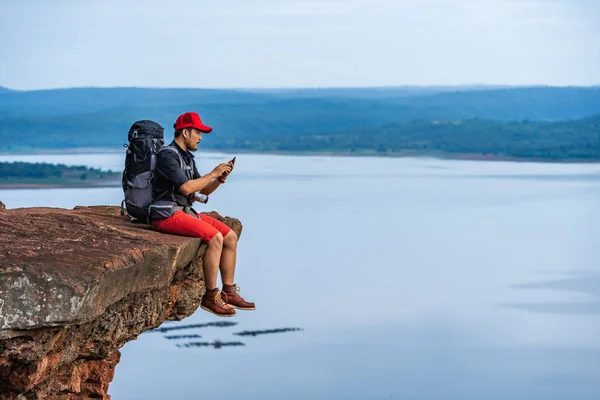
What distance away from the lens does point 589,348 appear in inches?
3364

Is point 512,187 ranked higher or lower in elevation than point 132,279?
lower

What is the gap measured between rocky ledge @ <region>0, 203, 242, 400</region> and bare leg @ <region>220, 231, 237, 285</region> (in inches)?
7.3

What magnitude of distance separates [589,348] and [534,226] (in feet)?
118

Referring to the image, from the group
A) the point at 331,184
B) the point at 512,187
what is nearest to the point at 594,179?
the point at 512,187

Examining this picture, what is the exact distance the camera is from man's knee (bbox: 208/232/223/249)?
384 inches

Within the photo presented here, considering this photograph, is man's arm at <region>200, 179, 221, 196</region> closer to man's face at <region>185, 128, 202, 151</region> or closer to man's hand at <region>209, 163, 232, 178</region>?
man's hand at <region>209, 163, 232, 178</region>

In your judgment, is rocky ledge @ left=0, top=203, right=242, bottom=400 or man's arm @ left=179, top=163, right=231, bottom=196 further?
man's arm @ left=179, top=163, right=231, bottom=196

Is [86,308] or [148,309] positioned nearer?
[86,308]

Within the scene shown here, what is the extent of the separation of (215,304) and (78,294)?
2.64 m

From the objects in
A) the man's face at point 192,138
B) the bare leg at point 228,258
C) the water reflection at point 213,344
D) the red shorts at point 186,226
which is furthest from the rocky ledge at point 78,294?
the water reflection at point 213,344

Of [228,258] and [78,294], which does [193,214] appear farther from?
[78,294]

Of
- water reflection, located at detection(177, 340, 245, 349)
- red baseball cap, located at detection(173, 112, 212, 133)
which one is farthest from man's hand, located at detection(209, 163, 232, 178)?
water reflection, located at detection(177, 340, 245, 349)

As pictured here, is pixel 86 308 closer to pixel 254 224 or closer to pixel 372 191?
pixel 254 224

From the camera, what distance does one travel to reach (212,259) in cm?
981
